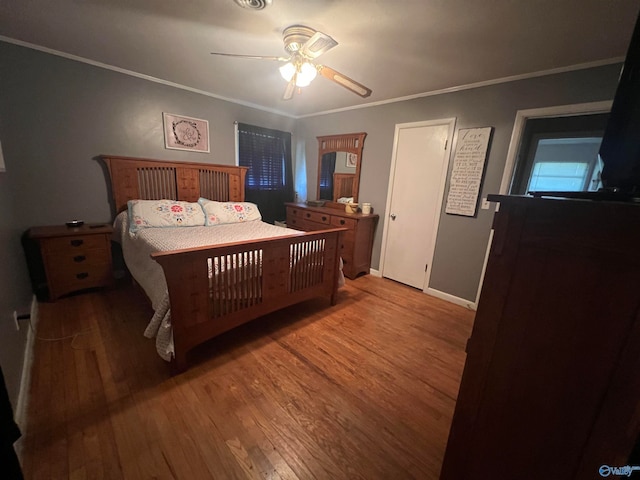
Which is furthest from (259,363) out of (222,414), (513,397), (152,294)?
(513,397)

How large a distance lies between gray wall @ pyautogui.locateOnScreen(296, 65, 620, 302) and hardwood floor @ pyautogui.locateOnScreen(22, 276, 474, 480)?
0.75m

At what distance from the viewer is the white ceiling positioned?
4.65ft

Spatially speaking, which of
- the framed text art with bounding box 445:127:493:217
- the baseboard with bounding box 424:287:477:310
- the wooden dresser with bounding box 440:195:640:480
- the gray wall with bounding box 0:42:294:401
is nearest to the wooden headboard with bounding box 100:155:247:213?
the gray wall with bounding box 0:42:294:401

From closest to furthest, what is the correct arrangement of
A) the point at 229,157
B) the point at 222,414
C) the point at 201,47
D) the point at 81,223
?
1. the point at 222,414
2. the point at 201,47
3. the point at 81,223
4. the point at 229,157

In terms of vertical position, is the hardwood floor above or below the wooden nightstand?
below

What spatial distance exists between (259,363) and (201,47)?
8.26 feet

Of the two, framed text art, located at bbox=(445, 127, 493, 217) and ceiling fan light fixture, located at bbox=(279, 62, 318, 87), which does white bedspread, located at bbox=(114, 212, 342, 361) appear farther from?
framed text art, located at bbox=(445, 127, 493, 217)

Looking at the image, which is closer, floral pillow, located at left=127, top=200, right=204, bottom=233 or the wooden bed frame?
the wooden bed frame

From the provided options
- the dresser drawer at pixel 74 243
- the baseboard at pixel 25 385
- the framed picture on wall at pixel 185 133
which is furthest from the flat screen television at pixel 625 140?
the framed picture on wall at pixel 185 133

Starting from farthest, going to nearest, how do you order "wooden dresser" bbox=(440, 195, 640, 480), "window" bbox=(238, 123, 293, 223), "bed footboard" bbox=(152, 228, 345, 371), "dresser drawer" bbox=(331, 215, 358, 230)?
1. "window" bbox=(238, 123, 293, 223)
2. "dresser drawer" bbox=(331, 215, 358, 230)
3. "bed footboard" bbox=(152, 228, 345, 371)
4. "wooden dresser" bbox=(440, 195, 640, 480)

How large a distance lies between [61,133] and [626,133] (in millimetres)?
3868

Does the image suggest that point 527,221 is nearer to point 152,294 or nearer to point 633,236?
point 633,236

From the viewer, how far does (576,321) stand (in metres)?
0.62

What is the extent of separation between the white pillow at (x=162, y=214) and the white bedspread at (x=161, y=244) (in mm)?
87
